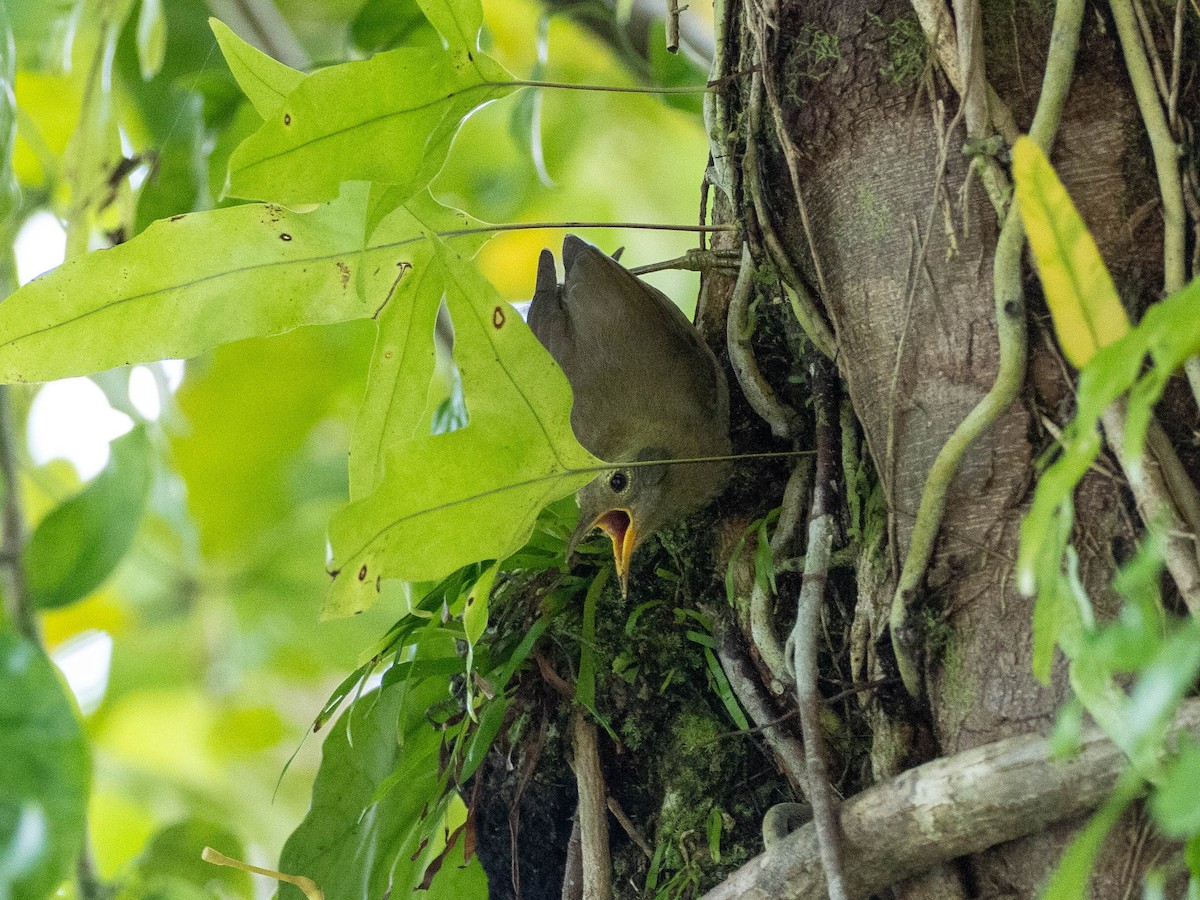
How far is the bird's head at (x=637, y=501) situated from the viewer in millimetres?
1082

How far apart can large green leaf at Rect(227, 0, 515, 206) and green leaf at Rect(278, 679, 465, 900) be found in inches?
18.5

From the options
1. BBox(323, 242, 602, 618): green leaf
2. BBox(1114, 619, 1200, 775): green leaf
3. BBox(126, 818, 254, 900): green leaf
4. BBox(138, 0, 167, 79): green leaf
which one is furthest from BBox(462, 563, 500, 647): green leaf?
BBox(138, 0, 167, 79): green leaf

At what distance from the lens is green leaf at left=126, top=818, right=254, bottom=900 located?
142 centimetres

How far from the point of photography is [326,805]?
1127 millimetres

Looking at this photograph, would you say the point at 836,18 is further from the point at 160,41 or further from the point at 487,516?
the point at 160,41

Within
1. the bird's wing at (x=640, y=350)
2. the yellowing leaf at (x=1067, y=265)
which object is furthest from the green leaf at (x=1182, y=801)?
the bird's wing at (x=640, y=350)

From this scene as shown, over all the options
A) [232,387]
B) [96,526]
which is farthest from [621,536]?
[232,387]

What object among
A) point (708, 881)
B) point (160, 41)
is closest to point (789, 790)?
point (708, 881)

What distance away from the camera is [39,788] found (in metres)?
0.97

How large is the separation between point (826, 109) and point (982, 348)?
234mm

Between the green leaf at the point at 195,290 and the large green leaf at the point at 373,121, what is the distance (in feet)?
0.25

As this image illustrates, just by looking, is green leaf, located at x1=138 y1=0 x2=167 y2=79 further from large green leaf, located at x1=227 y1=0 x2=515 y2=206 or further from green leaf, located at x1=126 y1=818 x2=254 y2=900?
green leaf, located at x1=126 y1=818 x2=254 y2=900

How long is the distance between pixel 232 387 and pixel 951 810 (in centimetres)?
179

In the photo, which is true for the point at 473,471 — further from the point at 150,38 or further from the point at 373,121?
the point at 150,38
